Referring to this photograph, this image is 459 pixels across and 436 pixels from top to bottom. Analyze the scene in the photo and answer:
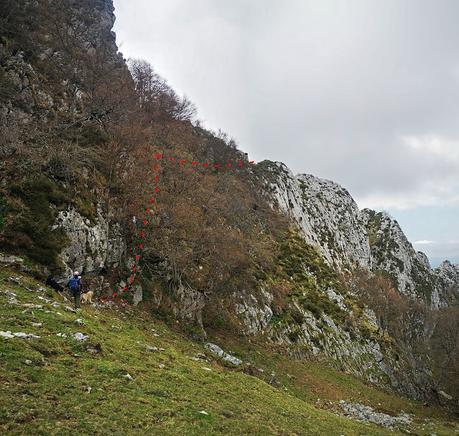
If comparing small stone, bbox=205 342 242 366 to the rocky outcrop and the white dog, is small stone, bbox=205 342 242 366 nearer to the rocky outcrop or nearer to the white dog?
the white dog

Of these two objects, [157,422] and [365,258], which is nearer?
[157,422]

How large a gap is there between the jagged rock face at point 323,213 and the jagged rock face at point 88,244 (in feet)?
179

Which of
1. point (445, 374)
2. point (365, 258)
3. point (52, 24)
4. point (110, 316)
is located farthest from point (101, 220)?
point (365, 258)

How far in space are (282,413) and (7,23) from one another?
1752 inches

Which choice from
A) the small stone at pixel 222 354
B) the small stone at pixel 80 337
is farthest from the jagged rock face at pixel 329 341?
the small stone at pixel 80 337

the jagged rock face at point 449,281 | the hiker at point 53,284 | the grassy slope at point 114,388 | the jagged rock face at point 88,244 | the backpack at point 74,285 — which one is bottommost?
the grassy slope at point 114,388

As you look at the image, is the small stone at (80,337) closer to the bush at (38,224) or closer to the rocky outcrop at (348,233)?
the bush at (38,224)

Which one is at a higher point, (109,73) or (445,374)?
(109,73)

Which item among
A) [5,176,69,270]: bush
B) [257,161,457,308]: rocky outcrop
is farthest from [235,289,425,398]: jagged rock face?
[257,161,457,308]: rocky outcrop

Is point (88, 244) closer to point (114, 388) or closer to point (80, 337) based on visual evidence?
point (80, 337)

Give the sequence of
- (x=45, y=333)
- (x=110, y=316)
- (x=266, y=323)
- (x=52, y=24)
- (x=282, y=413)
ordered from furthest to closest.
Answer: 1. (x=52, y=24)
2. (x=266, y=323)
3. (x=110, y=316)
4. (x=282, y=413)
5. (x=45, y=333)

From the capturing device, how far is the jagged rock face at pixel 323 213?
82688mm

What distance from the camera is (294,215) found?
8194 centimetres

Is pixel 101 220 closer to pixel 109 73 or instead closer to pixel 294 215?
pixel 109 73
